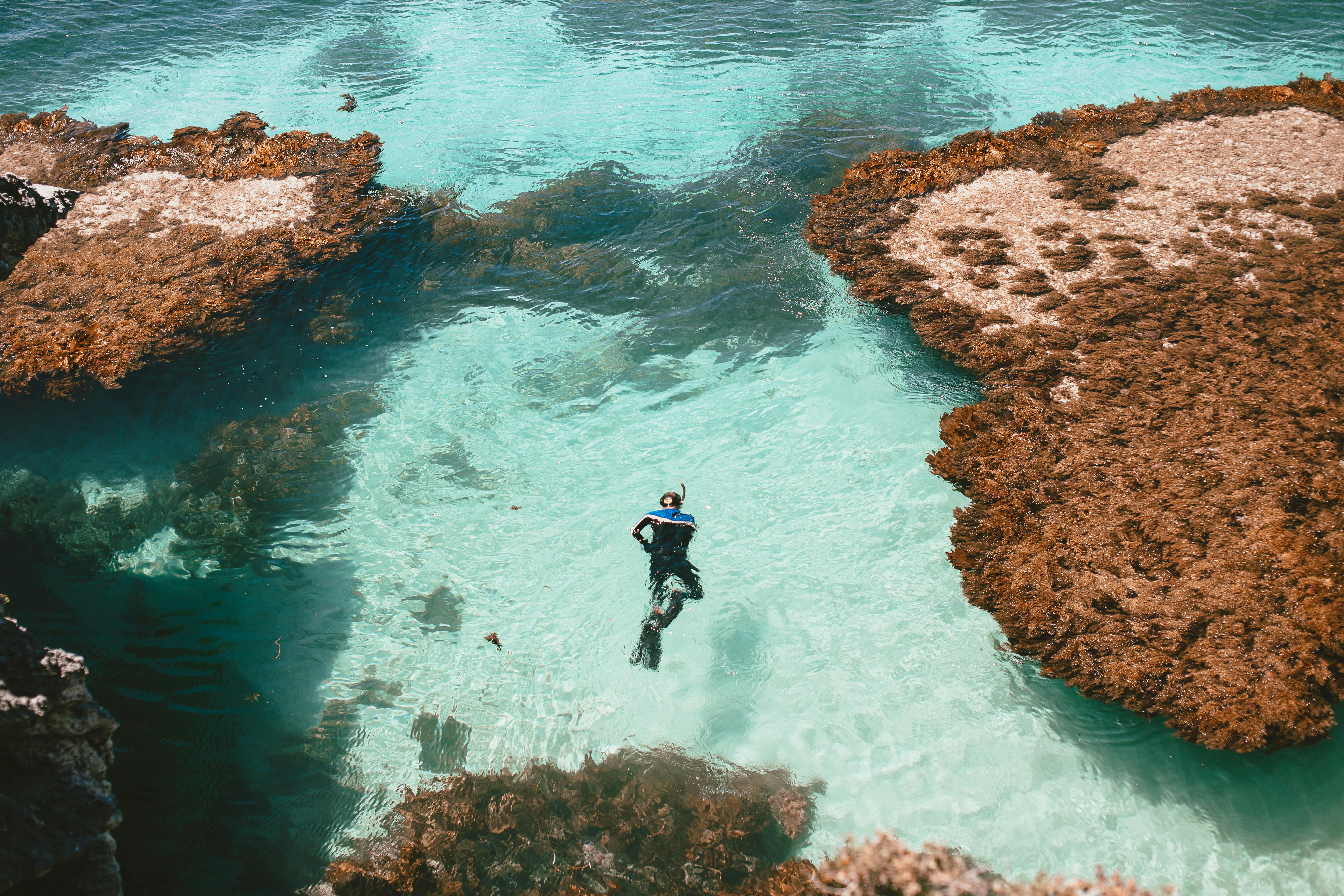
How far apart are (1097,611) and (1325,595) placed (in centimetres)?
201

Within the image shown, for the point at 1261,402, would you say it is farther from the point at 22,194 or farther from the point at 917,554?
the point at 22,194

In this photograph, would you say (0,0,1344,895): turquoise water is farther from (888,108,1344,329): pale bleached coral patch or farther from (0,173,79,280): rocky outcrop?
(0,173,79,280): rocky outcrop

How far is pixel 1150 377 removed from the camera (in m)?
9.23

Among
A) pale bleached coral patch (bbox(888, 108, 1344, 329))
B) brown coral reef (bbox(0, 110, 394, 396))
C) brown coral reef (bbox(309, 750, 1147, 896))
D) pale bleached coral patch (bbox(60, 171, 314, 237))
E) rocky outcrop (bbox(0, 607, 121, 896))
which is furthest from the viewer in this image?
pale bleached coral patch (bbox(60, 171, 314, 237))

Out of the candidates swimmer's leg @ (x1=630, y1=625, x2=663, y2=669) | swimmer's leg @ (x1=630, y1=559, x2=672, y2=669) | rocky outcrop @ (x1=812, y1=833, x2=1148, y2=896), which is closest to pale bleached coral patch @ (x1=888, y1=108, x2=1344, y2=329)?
swimmer's leg @ (x1=630, y1=559, x2=672, y2=669)

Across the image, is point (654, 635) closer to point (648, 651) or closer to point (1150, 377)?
point (648, 651)

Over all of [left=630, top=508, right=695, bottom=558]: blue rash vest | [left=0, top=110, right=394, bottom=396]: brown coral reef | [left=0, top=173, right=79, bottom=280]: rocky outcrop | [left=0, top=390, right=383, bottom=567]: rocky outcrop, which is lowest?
[left=0, top=390, right=383, bottom=567]: rocky outcrop

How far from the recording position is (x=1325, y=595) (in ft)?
21.8

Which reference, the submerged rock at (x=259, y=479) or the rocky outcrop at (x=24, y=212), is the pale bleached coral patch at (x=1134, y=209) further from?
the rocky outcrop at (x=24, y=212)

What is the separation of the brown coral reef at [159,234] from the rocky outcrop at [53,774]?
26.5 ft

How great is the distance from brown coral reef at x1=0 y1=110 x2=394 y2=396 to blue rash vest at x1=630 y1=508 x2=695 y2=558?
9166 millimetres

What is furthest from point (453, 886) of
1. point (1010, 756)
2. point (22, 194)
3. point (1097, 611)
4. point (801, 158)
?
point (801, 158)

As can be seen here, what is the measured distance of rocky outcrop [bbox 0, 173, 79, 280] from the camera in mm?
7141

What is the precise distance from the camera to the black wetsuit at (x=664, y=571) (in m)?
7.98
